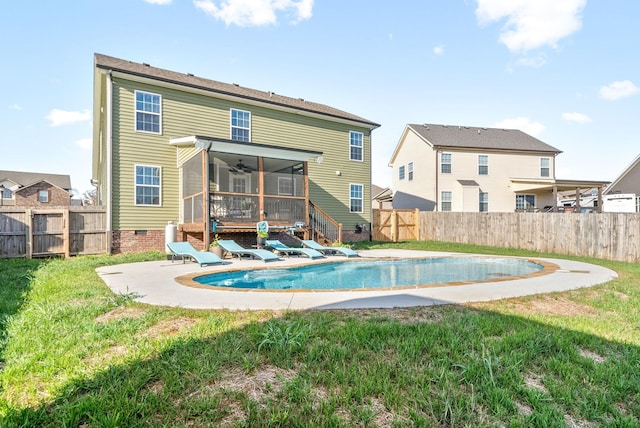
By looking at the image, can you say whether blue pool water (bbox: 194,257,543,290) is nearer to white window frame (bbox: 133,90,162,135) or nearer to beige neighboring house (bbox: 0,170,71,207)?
white window frame (bbox: 133,90,162,135)

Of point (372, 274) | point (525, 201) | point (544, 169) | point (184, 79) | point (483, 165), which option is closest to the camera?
point (372, 274)

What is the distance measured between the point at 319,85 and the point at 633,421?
16220 millimetres

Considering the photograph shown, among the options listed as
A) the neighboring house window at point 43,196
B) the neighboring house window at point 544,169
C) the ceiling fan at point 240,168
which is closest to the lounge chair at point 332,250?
the ceiling fan at point 240,168

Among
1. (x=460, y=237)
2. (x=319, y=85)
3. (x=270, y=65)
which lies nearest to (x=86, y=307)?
(x=270, y=65)

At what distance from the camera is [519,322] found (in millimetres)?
3646

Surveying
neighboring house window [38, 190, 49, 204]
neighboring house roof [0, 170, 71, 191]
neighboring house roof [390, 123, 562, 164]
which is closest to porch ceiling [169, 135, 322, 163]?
neighboring house roof [390, 123, 562, 164]

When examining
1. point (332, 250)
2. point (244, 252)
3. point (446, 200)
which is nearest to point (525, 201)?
point (446, 200)

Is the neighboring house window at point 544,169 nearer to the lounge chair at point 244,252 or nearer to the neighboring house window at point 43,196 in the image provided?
the lounge chair at point 244,252

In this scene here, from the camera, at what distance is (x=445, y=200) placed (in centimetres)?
2234

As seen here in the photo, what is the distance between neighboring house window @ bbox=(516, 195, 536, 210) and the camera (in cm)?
2339

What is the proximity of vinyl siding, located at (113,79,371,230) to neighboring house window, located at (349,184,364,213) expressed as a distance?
0.23 metres

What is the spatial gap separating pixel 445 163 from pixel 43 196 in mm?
40200

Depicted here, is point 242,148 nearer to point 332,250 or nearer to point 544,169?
point 332,250

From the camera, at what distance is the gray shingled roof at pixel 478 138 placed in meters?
22.9
